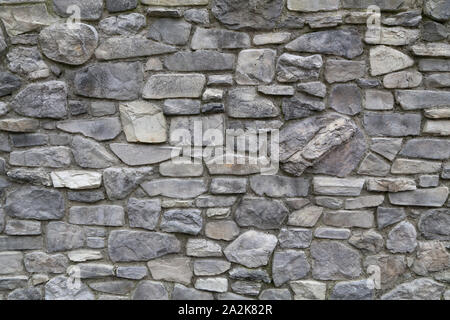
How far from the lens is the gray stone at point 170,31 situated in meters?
2.18

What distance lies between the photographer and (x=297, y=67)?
219 centimetres

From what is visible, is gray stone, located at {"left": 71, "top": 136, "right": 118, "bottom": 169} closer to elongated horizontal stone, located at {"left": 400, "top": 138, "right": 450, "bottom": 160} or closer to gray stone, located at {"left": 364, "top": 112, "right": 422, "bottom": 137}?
gray stone, located at {"left": 364, "top": 112, "right": 422, "bottom": 137}

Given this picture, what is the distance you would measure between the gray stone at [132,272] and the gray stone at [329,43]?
5.19 ft

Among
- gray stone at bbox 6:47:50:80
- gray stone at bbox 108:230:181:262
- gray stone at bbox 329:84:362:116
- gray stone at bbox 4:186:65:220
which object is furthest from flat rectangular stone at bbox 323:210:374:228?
gray stone at bbox 6:47:50:80

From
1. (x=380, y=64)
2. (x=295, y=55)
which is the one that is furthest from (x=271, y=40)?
(x=380, y=64)

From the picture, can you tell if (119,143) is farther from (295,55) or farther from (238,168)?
(295,55)

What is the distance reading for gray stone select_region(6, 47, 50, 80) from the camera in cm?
218

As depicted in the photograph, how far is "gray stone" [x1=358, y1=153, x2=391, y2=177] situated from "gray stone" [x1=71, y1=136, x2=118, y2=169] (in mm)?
1474

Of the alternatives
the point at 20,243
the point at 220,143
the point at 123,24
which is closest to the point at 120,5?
the point at 123,24

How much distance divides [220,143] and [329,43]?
847 mm

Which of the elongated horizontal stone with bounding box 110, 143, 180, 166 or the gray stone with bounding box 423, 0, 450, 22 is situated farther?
the elongated horizontal stone with bounding box 110, 143, 180, 166

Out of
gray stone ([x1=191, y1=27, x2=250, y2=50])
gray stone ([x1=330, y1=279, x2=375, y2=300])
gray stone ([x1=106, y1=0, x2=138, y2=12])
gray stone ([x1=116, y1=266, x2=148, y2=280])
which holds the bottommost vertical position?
gray stone ([x1=330, y1=279, x2=375, y2=300])

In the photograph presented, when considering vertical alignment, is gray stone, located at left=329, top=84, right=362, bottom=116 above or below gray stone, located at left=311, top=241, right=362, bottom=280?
above

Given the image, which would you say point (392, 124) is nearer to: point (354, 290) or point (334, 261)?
point (334, 261)
